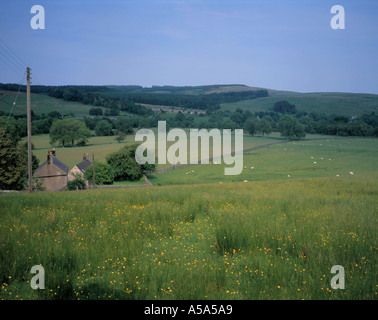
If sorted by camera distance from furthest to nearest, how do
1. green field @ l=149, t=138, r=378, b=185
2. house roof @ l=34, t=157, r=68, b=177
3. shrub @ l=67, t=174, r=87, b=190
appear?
green field @ l=149, t=138, r=378, b=185 < house roof @ l=34, t=157, r=68, b=177 < shrub @ l=67, t=174, r=87, b=190

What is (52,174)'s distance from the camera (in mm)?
47219

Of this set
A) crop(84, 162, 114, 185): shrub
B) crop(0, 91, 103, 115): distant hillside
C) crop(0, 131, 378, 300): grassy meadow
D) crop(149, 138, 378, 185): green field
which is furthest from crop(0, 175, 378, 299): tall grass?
crop(0, 91, 103, 115): distant hillside

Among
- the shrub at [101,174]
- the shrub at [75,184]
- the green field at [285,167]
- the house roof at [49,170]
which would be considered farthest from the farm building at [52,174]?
the green field at [285,167]

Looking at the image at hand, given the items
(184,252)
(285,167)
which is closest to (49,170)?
(285,167)

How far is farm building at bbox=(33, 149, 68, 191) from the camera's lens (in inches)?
1838

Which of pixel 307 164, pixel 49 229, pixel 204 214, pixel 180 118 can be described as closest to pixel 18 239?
pixel 49 229

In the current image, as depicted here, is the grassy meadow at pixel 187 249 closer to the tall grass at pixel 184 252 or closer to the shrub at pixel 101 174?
the tall grass at pixel 184 252

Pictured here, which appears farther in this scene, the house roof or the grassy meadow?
the house roof

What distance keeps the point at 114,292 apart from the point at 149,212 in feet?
14.1

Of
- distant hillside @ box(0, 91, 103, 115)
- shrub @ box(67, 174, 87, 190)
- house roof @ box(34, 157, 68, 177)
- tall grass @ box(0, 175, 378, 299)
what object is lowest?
shrub @ box(67, 174, 87, 190)

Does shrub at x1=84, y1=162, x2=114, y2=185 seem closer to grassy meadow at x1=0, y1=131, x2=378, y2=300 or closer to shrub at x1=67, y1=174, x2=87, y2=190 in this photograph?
shrub at x1=67, y1=174, x2=87, y2=190

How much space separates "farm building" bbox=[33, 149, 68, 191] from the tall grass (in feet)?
134

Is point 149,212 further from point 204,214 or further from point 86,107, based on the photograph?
point 86,107
